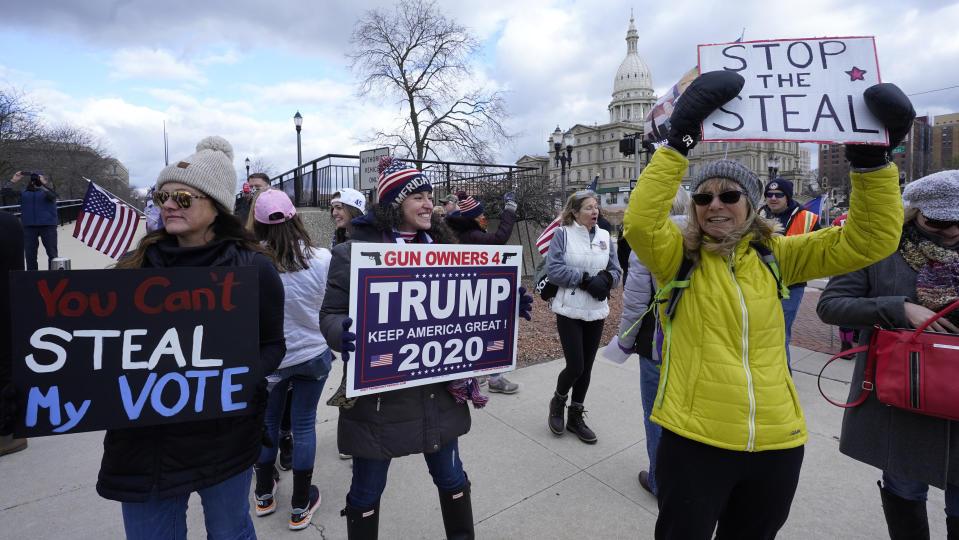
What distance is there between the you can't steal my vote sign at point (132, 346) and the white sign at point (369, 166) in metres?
7.07

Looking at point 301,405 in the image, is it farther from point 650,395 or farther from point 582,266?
point 582,266

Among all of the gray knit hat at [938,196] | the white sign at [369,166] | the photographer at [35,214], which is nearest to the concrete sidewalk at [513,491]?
the gray knit hat at [938,196]

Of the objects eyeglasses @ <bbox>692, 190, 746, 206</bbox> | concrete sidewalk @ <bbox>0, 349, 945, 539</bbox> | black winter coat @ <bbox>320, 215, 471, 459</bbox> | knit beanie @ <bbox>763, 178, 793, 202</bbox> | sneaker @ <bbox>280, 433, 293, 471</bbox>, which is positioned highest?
knit beanie @ <bbox>763, 178, 793, 202</bbox>

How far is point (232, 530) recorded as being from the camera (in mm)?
1845

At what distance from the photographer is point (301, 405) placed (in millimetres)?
2879

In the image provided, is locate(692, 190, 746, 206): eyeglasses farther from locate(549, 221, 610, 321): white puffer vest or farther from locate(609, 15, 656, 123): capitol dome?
locate(609, 15, 656, 123): capitol dome

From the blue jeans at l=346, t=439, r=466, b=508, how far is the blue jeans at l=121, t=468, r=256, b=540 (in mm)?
450

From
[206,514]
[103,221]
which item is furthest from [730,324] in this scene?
[103,221]

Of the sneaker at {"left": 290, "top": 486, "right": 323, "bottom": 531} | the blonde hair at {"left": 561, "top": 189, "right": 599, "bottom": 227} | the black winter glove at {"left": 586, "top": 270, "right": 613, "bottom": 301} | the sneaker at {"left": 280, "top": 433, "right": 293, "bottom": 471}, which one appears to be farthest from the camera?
the blonde hair at {"left": 561, "top": 189, "right": 599, "bottom": 227}

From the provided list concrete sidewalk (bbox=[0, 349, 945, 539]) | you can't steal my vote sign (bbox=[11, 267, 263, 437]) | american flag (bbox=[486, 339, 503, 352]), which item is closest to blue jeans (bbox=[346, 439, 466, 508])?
american flag (bbox=[486, 339, 503, 352])

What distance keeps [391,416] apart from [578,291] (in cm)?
207

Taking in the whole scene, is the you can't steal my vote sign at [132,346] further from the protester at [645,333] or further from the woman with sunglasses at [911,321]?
the woman with sunglasses at [911,321]

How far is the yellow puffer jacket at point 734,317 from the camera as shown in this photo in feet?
5.66

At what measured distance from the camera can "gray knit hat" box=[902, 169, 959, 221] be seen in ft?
6.62
